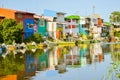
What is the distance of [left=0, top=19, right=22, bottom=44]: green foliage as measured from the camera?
50.1 metres

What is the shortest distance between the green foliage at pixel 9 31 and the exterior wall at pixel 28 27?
8.82 meters

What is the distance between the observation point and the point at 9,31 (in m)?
50.1

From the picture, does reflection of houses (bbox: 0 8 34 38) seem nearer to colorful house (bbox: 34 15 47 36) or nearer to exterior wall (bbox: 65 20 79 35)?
colorful house (bbox: 34 15 47 36)

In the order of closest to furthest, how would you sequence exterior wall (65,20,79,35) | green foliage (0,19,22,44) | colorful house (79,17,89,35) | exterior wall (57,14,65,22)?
green foliage (0,19,22,44) < exterior wall (57,14,65,22) < exterior wall (65,20,79,35) < colorful house (79,17,89,35)

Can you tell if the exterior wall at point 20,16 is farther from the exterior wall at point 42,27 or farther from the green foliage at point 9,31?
the green foliage at point 9,31

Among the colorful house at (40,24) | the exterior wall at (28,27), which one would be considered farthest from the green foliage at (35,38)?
the colorful house at (40,24)

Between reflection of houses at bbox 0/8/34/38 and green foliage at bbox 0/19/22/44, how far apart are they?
294 inches

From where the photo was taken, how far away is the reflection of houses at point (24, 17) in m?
59.0

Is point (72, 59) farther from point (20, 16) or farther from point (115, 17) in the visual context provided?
point (115, 17)

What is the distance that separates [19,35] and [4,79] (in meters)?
34.0

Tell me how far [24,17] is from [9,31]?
12.5 metres

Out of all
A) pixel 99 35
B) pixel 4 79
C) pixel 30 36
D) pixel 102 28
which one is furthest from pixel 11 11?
pixel 102 28

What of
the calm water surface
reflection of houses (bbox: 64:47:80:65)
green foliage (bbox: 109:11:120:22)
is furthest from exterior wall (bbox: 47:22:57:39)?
green foliage (bbox: 109:11:120:22)

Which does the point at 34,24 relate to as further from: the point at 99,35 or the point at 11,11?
the point at 99,35
